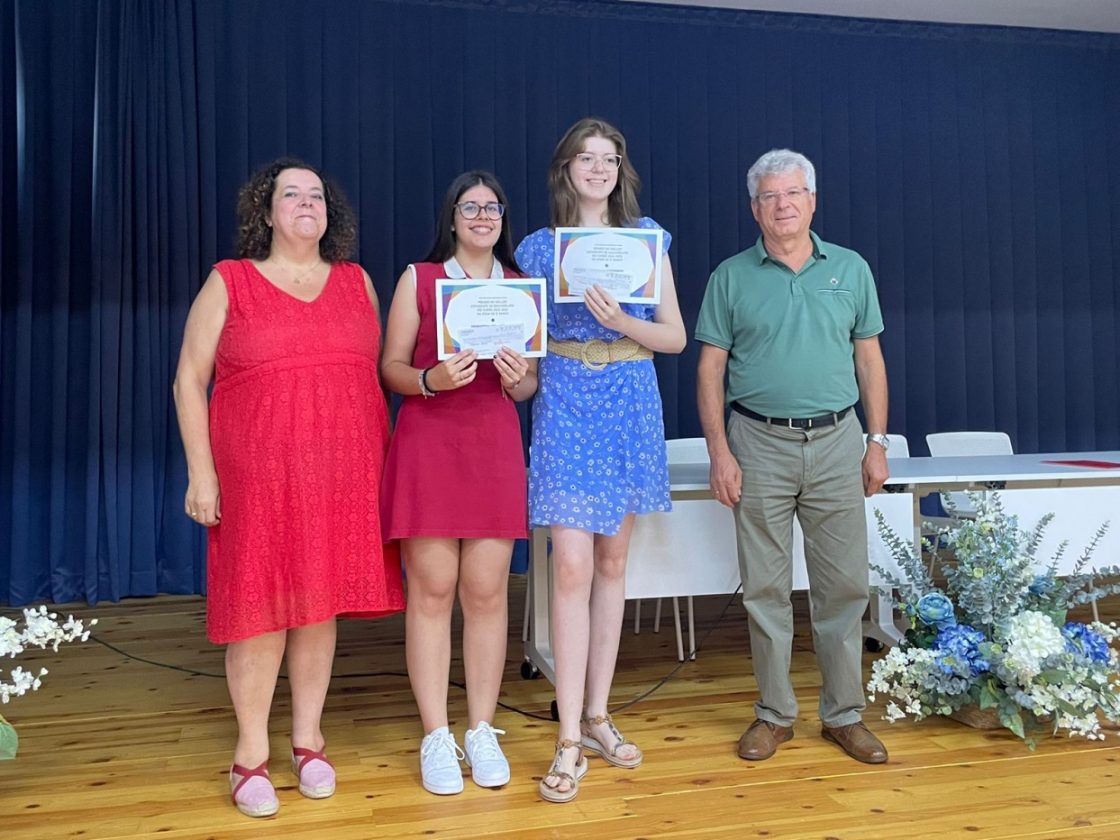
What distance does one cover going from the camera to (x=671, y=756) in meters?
2.56

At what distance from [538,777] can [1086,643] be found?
5.15 ft

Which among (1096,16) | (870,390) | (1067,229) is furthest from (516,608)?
(1096,16)

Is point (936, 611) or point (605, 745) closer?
point (605, 745)

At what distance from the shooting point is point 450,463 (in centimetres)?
231

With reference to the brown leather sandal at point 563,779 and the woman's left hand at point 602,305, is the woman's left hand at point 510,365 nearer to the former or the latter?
the woman's left hand at point 602,305

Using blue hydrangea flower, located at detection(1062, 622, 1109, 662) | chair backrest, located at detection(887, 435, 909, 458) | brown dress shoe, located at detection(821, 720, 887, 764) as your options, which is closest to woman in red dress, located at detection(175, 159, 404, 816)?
brown dress shoe, located at detection(821, 720, 887, 764)

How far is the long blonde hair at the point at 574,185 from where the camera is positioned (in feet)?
7.64

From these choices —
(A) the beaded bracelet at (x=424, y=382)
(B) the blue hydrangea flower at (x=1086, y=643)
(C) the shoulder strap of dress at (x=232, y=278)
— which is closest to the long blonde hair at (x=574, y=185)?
(A) the beaded bracelet at (x=424, y=382)

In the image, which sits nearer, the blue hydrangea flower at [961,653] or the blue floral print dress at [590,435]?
the blue floral print dress at [590,435]

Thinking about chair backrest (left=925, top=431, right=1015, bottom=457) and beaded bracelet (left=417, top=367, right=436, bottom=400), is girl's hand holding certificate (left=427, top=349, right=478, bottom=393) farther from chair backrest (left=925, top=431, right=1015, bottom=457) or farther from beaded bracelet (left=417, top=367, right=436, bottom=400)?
chair backrest (left=925, top=431, right=1015, bottom=457)

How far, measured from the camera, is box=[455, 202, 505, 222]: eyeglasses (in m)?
2.30

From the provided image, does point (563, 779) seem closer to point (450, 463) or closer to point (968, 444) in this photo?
point (450, 463)

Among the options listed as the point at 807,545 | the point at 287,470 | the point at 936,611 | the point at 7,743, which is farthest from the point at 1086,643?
the point at 7,743

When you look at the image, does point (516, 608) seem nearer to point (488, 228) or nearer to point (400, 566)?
point (400, 566)
